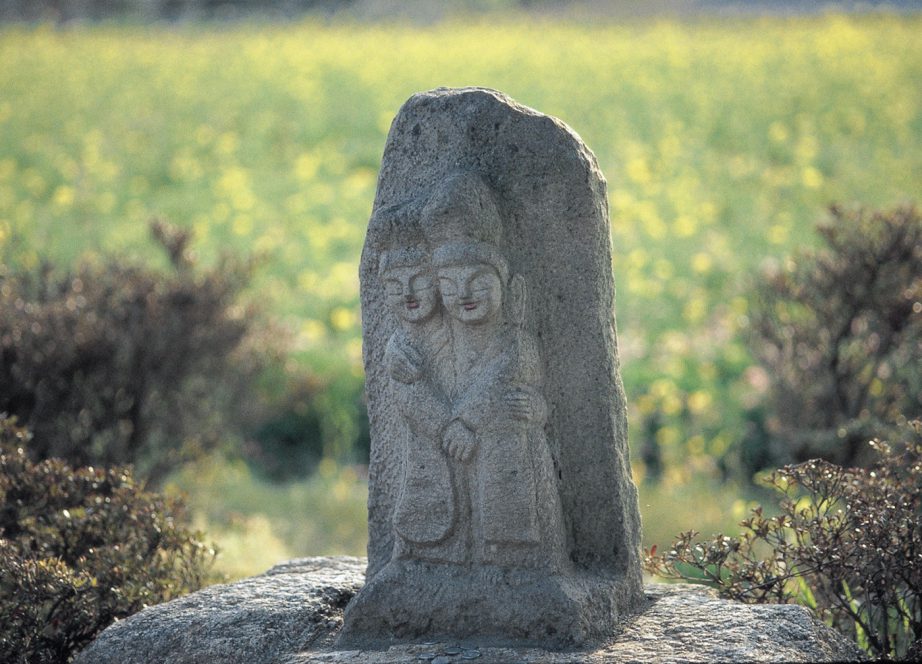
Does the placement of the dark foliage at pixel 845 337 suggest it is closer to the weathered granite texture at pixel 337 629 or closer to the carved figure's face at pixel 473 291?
the weathered granite texture at pixel 337 629

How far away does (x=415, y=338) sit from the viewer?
15.0 feet

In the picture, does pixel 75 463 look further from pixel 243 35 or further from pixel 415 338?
pixel 243 35

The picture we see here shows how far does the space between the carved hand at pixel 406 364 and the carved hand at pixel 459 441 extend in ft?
0.77

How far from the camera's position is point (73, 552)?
5.43m

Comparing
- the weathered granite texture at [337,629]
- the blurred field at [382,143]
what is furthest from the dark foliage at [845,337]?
the weathered granite texture at [337,629]

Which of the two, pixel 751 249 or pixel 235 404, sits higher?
pixel 751 249

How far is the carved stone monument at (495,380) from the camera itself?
4.38 meters

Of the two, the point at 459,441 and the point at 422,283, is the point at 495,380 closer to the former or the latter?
the point at 459,441

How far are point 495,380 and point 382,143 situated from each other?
38.2ft

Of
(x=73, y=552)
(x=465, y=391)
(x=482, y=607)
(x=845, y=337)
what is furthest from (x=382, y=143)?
(x=482, y=607)

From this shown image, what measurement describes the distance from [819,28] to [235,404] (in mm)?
13369

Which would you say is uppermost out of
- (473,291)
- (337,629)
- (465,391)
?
(473,291)

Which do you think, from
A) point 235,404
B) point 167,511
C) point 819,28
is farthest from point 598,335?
point 819,28

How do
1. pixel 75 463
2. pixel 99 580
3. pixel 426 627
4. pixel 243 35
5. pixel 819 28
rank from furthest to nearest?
pixel 243 35
pixel 819 28
pixel 75 463
pixel 99 580
pixel 426 627
